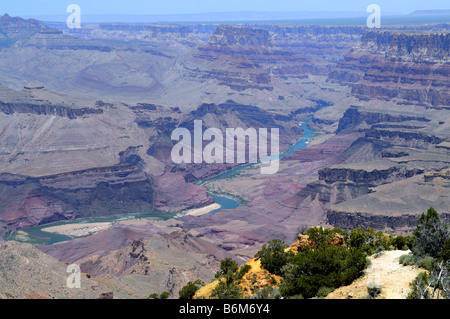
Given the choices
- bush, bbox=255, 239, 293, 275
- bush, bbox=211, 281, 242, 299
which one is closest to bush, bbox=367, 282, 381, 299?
bush, bbox=211, 281, 242, 299

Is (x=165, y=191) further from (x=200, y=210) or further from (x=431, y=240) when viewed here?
(x=431, y=240)

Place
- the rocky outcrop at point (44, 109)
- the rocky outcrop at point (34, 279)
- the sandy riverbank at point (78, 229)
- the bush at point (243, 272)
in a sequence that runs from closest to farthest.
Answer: the bush at point (243, 272) < the rocky outcrop at point (34, 279) < the sandy riverbank at point (78, 229) < the rocky outcrop at point (44, 109)

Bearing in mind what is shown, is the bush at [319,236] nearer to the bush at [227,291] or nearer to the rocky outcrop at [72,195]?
the bush at [227,291]

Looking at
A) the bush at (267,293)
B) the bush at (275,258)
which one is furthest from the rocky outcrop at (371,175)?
the bush at (267,293)

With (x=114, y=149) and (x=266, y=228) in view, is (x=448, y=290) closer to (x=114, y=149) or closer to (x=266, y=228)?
(x=266, y=228)

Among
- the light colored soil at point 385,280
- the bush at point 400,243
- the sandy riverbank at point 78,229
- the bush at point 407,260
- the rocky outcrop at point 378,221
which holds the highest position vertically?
the bush at point 407,260
